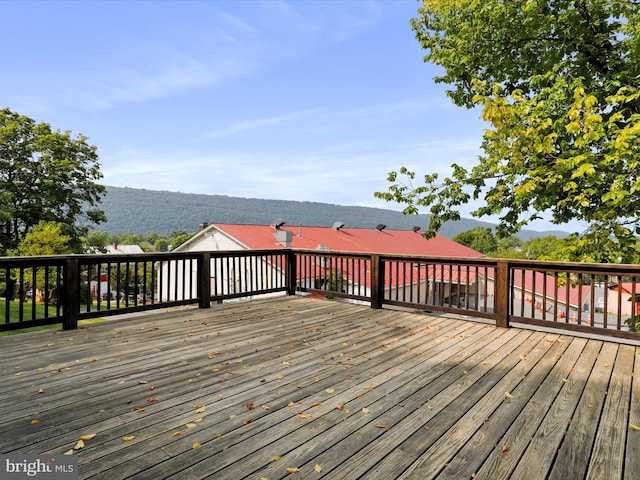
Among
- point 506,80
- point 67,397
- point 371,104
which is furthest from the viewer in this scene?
point 371,104

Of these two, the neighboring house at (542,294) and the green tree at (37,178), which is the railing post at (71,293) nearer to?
the neighboring house at (542,294)

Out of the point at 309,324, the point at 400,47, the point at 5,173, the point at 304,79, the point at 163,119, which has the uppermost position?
the point at 163,119

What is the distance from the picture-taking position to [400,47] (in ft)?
36.5

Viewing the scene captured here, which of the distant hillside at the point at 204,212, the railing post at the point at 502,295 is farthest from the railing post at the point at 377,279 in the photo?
the distant hillside at the point at 204,212

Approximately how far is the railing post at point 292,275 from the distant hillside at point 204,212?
2113 inches

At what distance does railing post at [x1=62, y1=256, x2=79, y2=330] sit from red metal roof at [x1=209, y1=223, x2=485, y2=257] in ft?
33.5

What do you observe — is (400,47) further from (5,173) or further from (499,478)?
(5,173)

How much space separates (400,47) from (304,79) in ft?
22.0

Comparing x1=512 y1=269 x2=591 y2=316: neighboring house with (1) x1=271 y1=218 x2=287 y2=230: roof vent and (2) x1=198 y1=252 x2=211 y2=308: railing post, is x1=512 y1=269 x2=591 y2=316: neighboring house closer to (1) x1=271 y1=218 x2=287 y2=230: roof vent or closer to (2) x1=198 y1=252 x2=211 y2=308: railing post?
(2) x1=198 y1=252 x2=211 y2=308: railing post

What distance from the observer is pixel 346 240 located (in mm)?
20375

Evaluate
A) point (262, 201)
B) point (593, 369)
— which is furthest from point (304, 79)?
point (262, 201)

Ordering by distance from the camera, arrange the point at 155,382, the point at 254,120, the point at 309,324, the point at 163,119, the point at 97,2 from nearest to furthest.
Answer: the point at 155,382 → the point at 309,324 → the point at 97,2 → the point at 163,119 → the point at 254,120

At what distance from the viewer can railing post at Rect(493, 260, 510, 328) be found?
420 centimetres

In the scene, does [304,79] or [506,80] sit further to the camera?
[304,79]
